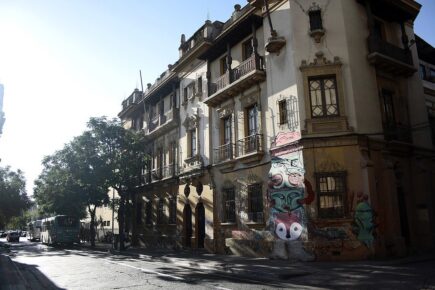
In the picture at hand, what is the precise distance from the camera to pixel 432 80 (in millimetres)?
21609

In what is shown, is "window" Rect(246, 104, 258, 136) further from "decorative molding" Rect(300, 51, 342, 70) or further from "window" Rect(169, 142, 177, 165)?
"window" Rect(169, 142, 177, 165)

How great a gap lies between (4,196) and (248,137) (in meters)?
38.8

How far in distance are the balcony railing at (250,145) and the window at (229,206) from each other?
2.25 meters

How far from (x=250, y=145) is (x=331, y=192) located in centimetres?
488

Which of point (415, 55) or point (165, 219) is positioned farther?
point (165, 219)

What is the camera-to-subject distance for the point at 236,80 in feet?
62.0

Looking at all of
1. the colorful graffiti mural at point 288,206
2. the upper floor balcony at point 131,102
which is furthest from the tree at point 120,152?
the colorful graffiti mural at point 288,206

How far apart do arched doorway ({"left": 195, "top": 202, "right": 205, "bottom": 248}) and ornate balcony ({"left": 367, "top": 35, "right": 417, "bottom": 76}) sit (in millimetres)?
12331

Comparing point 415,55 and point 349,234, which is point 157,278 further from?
point 415,55

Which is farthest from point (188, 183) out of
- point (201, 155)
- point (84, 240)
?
point (84, 240)

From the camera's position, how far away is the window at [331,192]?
14.6 metres

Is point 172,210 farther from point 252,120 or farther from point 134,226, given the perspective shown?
point 252,120

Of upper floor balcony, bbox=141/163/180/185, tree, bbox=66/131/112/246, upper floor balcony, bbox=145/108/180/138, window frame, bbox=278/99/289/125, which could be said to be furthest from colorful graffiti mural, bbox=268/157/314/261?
tree, bbox=66/131/112/246

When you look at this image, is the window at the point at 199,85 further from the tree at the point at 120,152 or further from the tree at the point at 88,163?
the tree at the point at 88,163
